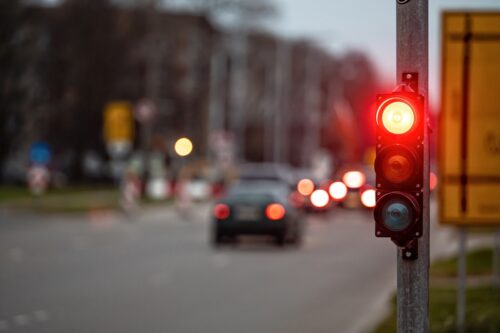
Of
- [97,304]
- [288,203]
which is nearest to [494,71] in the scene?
[97,304]

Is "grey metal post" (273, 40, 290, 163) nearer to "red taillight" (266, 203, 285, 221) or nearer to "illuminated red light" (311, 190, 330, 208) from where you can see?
"red taillight" (266, 203, 285, 221)

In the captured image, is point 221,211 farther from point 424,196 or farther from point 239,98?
point 239,98

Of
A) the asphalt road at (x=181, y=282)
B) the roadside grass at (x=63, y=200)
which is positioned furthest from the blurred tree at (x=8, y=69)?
the asphalt road at (x=181, y=282)

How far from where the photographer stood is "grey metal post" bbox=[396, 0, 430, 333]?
6.91 m

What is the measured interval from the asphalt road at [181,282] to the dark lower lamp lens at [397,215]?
665 centimetres

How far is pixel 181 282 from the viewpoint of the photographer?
19.3m

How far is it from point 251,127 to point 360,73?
118 feet

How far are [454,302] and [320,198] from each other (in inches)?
329

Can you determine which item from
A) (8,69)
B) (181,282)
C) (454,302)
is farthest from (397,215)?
(8,69)

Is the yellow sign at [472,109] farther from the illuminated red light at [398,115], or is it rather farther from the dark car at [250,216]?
the dark car at [250,216]

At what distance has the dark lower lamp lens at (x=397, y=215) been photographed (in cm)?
682

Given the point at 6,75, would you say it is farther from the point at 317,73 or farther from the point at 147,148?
the point at 317,73

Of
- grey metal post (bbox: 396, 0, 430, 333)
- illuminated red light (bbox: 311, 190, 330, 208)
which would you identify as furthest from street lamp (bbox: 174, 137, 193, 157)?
grey metal post (bbox: 396, 0, 430, 333)

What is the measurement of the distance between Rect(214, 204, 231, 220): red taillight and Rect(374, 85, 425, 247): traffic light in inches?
806
